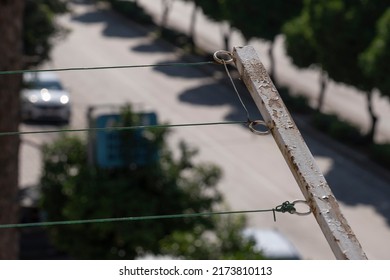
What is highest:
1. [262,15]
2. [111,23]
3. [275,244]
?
[262,15]

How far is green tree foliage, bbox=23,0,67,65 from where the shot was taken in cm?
1948

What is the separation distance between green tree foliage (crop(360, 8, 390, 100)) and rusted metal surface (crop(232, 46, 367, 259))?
16598 mm

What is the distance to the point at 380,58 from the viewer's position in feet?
68.5

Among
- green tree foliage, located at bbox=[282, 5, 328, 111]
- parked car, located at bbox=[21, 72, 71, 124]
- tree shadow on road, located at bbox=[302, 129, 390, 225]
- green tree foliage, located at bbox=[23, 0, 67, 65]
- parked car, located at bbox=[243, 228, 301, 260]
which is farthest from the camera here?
parked car, located at bbox=[21, 72, 71, 124]

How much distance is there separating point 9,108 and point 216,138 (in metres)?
15.3

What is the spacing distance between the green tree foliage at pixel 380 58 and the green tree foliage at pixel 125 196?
784 centimetres

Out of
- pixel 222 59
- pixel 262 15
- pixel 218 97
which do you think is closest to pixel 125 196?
pixel 222 59

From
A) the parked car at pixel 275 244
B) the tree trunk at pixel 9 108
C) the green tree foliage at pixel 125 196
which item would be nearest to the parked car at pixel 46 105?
the parked car at pixel 275 244

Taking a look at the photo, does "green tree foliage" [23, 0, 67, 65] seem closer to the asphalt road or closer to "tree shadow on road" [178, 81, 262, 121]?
the asphalt road

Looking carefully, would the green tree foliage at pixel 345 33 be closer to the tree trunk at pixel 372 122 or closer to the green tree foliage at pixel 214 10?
the tree trunk at pixel 372 122

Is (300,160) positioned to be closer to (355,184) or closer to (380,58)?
(380,58)

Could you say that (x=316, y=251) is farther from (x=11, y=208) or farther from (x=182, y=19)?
(x=182, y=19)

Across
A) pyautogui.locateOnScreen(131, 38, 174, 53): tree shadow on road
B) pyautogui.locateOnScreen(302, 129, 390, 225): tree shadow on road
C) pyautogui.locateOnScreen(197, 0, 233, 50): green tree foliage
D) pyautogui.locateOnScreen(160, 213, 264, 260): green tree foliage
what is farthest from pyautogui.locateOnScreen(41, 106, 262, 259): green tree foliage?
pyautogui.locateOnScreen(131, 38, 174, 53): tree shadow on road
